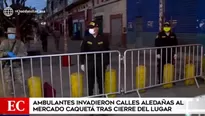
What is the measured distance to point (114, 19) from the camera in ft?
74.1

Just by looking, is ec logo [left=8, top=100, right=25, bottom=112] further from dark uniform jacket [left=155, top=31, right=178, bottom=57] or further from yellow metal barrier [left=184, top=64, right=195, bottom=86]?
yellow metal barrier [left=184, top=64, right=195, bottom=86]

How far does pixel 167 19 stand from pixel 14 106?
1111 cm

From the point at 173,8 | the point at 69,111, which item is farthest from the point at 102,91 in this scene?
the point at 173,8

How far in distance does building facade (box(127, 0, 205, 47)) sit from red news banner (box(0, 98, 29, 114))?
8.85 meters

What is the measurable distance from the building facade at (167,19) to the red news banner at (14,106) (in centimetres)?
885

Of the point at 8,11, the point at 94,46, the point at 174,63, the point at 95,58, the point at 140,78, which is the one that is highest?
the point at 8,11

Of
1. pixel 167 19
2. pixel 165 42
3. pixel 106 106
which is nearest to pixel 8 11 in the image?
pixel 167 19

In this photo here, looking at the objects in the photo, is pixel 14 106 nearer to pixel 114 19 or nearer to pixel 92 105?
pixel 92 105

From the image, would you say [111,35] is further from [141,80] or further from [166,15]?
[141,80]

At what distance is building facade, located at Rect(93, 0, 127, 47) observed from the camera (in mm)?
20891

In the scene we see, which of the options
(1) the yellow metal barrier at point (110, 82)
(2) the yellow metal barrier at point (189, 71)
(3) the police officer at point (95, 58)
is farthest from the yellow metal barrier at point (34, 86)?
(2) the yellow metal barrier at point (189, 71)

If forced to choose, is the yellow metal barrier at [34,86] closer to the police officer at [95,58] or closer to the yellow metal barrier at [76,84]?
the yellow metal barrier at [76,84]

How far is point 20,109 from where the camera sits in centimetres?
486

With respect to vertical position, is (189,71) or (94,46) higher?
(94,46)
